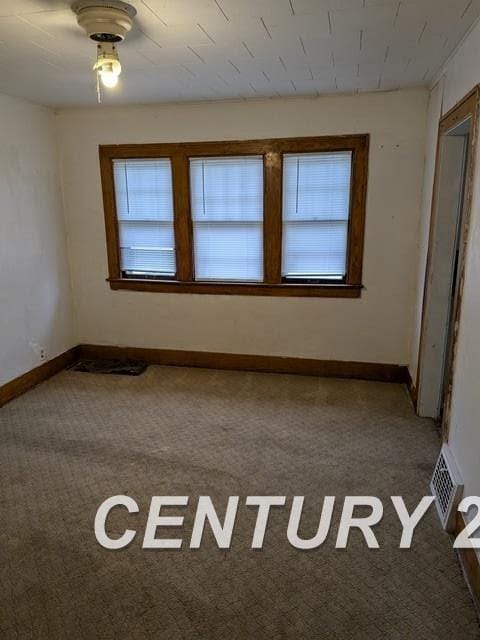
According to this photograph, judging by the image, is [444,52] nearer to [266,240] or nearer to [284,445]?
[266,240]

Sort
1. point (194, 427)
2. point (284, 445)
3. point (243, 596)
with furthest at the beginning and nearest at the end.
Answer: point (194, 427)
point (284, 445)
point (243, 596)

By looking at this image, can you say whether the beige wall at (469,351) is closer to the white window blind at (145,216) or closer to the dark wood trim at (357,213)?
the dark wood trim at (357,213)

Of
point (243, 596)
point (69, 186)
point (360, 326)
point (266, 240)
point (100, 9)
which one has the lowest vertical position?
point (243, 596)

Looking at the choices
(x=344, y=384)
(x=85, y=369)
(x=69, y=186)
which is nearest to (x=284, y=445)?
(x=344, y=384)

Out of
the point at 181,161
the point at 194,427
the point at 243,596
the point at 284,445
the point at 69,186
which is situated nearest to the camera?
the point at 243,596

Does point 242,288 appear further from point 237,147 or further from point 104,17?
point 104,17

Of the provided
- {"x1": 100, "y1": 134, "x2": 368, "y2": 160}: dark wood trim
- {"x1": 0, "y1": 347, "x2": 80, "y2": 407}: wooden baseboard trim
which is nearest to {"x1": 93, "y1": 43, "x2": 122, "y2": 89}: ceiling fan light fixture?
{"x1": 100, "y1": 134, "x2": 368, "y2": 160}: dark wood trim

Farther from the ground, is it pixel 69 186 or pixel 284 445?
pixel 69 186

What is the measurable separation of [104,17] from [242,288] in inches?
100

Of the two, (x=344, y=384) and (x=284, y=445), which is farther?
(x=344, y=384)

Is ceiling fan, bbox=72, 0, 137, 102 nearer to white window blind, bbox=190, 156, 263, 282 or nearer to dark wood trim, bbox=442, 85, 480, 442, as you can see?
dark wood trim, bbox=442, 85, 480, 442

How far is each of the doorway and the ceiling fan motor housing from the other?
186 cm

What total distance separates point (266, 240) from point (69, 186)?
201cm

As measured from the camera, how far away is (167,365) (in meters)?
4.59
